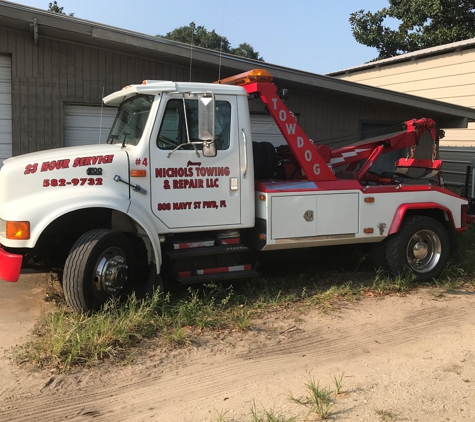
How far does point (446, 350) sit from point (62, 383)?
3544 millimetres

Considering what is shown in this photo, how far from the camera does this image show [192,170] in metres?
5.99

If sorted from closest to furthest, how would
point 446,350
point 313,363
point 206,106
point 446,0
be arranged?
point 313,363, point 446,350, point 206,106, point 446,0

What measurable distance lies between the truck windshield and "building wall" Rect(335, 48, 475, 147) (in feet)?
37.4

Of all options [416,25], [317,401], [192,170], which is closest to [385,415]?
[317,401]

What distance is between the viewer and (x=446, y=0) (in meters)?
22.0

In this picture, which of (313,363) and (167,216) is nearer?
(313,363)

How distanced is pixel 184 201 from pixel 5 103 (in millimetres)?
5029

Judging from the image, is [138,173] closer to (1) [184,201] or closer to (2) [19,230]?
(1) [184,201]

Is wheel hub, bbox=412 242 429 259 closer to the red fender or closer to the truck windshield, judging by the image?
the red fender

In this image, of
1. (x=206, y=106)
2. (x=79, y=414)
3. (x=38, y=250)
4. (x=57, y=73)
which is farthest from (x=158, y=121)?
(x=57, y=73)

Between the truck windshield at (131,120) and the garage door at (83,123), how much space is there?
310cm

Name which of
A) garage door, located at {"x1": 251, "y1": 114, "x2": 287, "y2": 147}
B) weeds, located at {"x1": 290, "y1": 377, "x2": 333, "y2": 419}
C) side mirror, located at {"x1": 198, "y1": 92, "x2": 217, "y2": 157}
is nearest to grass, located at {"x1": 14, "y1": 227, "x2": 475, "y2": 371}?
weeds, located at {"x1": 290, "y1": 377, "x2": 333, "y2": 419}

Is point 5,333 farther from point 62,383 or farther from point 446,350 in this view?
point 446,350

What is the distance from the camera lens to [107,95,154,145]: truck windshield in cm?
597
